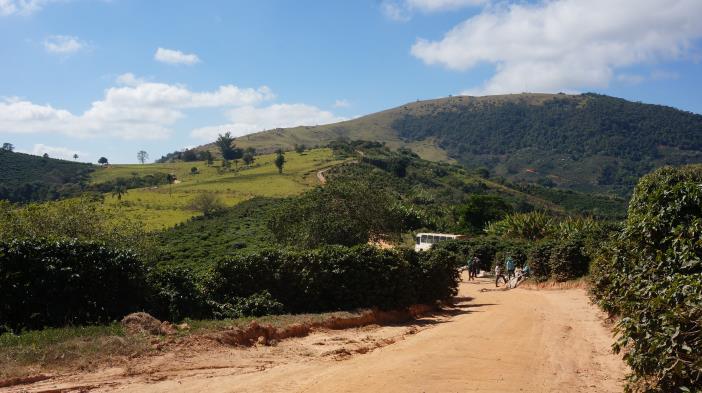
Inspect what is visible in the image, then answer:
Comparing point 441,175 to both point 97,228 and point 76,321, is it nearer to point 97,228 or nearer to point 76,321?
point 97,228

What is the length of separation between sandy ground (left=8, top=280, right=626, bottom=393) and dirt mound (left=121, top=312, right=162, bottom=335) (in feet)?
3.67

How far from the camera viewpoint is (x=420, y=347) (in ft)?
38.5

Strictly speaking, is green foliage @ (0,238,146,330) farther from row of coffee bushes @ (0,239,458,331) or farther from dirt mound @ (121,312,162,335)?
dirt mound @ (121,312,162,335)

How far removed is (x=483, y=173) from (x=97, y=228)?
129067mm

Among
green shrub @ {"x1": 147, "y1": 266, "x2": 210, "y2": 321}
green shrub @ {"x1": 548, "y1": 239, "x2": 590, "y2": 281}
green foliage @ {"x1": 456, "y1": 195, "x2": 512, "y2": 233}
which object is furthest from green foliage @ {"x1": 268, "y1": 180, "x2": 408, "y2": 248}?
green foliage @ {"x1": 456, "y1": 195, "x2": 512, "y2": 233}

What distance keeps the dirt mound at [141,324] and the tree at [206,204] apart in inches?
2627

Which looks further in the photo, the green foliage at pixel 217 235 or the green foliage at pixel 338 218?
the green foliage at pixel 217 235

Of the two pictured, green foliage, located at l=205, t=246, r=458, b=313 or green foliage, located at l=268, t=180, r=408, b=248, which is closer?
green foliage, located at l=205, t=246, r=458, b=313

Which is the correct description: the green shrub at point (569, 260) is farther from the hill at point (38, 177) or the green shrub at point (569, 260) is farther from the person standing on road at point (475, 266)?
the hill at point (38, 177)

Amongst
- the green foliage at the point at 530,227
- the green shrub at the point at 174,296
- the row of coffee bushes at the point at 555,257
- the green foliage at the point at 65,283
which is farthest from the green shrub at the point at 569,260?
the green foliage at the point at 65,283

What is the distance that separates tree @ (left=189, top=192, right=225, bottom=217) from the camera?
78625 millimetres

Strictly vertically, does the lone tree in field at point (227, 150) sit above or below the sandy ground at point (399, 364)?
above

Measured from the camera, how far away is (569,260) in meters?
25.8

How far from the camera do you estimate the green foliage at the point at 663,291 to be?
244 inches
